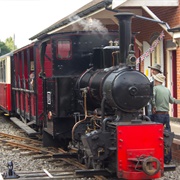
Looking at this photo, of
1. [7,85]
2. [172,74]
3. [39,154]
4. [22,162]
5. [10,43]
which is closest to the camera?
[22,162]

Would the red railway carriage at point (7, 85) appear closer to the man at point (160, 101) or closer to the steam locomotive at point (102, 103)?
the steam locomotive at point (102, 103)

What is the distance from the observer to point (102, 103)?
6.56 metres

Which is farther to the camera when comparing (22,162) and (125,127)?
(22,162)

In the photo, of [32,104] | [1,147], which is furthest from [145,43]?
[1,147]

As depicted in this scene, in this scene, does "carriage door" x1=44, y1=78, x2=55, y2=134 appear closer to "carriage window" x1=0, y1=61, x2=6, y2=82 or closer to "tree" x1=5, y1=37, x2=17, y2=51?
"carriage window" x1=0, y1=61, x2=6, y2=82

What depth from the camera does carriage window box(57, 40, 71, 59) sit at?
7858mm

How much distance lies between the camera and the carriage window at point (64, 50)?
786cm

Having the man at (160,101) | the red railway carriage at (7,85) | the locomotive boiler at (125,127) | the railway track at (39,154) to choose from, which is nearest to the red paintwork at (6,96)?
the red railway carriage at (7,85)

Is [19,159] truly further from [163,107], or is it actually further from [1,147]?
[163,107]

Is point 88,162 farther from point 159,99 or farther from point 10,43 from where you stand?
point 10,43

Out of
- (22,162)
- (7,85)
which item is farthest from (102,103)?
(7,85)

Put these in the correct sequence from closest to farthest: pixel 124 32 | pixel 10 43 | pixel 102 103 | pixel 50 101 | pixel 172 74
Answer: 1. pixel 124 32
2. pixel 102 103
3. pixel 50 101
4. pixel 172 74
5. pixel 10 43

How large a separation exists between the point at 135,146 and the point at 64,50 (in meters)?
2.57

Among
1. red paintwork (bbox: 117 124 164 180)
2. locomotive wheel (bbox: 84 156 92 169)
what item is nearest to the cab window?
locomotive wheel (bbox: 84 156 92 169)
